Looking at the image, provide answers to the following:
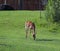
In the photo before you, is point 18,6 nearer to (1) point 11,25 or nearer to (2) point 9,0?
(2) point 9,0

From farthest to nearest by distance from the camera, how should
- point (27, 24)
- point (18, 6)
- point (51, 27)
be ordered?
point (18, 6), point (51, 27), point (27, 24)

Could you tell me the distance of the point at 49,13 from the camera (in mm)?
37875

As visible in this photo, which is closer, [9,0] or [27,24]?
[27,24]

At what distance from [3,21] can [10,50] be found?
22.0 metres

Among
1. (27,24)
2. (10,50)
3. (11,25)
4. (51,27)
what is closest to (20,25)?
(11,25)

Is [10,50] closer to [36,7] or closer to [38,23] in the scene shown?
[38,23]

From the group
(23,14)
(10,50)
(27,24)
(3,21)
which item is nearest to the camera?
(10,50)

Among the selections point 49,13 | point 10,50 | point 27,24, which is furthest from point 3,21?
point 10,50

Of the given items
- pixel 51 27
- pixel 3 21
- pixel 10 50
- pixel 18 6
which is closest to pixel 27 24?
pixel 10 50

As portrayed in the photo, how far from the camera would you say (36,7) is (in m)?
65.4

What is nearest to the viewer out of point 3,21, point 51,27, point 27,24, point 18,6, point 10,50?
point 10,50

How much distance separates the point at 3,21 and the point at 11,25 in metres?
1.96

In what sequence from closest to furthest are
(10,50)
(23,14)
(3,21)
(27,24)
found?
(10,50) → (27,24) → (3,21) → (23,14)

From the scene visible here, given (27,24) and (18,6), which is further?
(18,6)
